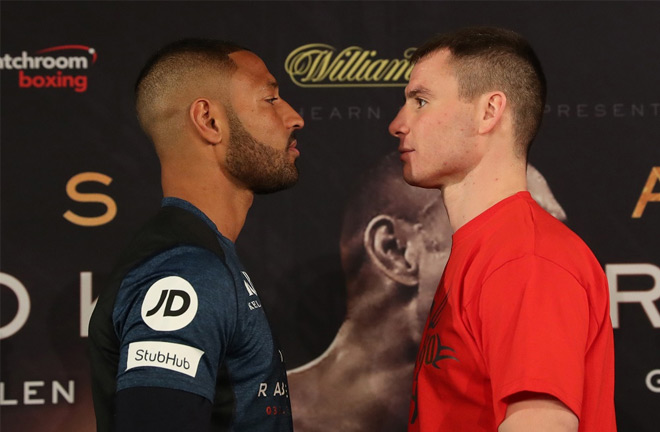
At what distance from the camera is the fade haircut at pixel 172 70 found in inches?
60.9

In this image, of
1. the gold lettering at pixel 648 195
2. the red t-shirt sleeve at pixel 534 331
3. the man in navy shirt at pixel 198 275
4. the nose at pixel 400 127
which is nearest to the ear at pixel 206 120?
the man in navy shirt at pixel 198 275

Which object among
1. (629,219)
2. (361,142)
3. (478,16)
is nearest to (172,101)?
(361,142)

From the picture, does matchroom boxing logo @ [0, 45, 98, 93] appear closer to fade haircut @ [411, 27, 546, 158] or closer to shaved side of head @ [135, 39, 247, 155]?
shaved side of head @ [135, 39, 247, 155]

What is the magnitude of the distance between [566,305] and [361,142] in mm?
1193

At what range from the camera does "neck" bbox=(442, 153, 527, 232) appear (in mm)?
1431

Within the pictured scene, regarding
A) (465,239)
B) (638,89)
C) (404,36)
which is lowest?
(465,239)

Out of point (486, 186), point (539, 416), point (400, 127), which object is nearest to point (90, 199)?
point (400, 127)

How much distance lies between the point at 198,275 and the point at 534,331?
0.54 m

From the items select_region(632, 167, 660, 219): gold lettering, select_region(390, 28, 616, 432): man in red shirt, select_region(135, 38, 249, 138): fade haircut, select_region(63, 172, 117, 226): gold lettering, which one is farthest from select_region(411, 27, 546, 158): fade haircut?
select_region(63, 172, 117, 226): gold lettering

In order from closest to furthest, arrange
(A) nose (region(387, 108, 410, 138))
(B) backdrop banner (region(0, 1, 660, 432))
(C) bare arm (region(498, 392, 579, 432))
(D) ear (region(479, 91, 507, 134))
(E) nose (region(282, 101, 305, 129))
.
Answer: (C) bare arm (region(498, 392, 579, 432)) → (D) ear (region(479, 91, 507, 134)) → (A) nose (region(387, 108, 410, 138)) → (E) nose (region(282, 101, 305, 129)) → (B) backdrop banner (region(0, 1, 660, 432))

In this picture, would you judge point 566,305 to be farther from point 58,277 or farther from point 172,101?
point 58,277

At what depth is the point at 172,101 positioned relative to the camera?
5.03 feet

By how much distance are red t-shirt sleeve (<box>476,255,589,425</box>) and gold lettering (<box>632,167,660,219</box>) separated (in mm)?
1169

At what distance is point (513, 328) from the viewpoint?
45.0 inches
